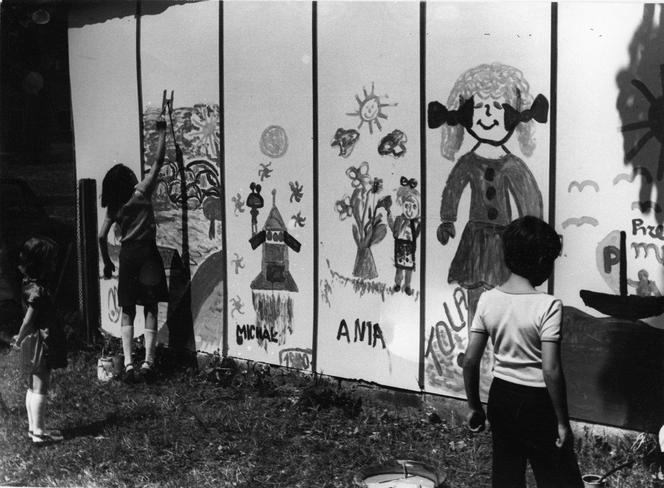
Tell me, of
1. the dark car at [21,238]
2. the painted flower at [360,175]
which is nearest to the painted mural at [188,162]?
the dark car at [21,238]

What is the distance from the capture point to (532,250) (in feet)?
13.5

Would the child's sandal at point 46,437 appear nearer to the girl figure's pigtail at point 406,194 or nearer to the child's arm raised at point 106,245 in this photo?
the child's arm raised at point 106,245

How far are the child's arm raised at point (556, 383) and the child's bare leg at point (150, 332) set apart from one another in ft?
13.3

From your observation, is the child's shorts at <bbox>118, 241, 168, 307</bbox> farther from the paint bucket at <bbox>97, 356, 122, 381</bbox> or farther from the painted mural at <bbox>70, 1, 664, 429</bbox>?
the paint bucket at <bbox>97, 356, 122, 381</bbox>

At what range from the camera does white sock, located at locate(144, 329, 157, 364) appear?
717 centimetres

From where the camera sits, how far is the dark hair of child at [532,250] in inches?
162

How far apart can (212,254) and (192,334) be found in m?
0.73

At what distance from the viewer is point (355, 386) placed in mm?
Result: 6320

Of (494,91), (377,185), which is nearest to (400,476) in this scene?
(377,185)

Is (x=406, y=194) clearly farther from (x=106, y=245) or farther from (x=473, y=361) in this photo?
(x=106, y=245)

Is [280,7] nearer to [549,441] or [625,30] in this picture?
[625,30]

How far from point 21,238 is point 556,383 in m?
5.19

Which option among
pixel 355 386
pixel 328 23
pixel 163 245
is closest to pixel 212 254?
pixel 163 245

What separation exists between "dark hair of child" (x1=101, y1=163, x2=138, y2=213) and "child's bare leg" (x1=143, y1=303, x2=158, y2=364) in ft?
3.18
